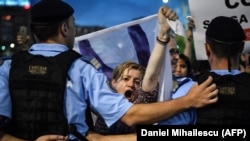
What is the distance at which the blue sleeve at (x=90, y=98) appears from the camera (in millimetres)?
3242

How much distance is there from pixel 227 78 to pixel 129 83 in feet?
4.22

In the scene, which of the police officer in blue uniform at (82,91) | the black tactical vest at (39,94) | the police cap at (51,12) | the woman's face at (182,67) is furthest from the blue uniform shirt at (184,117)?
the woman's face at (182,67)

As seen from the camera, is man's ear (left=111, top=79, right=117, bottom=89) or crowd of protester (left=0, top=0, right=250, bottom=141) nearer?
crowd of protester (left=0, top=0, right=250, bottom=141)

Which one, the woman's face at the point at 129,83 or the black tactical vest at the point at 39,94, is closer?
the black tactical vest at the point at 39,94

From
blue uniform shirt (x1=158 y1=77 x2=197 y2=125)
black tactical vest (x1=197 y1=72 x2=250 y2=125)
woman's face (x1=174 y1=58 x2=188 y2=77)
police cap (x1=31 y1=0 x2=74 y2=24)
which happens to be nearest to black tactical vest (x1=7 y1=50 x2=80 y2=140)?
police cap (x1=31 y1=0 x2=74 y2=24)

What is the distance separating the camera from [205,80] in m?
3.27

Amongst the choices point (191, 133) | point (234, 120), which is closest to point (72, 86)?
point (191, 133)

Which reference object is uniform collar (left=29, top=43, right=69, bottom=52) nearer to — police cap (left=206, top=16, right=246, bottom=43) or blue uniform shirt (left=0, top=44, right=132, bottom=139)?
blue uniform shirt (left=0, top=44, right=132, bottom=139)

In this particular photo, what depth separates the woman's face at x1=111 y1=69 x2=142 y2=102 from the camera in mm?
4395

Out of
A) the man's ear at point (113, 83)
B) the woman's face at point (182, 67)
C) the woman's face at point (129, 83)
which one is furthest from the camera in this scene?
the woman's face at point (182, 67)

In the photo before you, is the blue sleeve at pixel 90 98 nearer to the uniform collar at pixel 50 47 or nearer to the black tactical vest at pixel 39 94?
the black tactical vest at pixel 39 94

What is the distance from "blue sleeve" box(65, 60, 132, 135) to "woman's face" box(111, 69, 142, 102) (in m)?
1.08

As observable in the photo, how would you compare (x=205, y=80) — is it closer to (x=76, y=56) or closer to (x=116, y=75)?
(x=76, y=56)

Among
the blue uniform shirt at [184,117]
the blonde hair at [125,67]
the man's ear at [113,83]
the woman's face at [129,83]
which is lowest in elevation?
the man's ear at [113,83]
